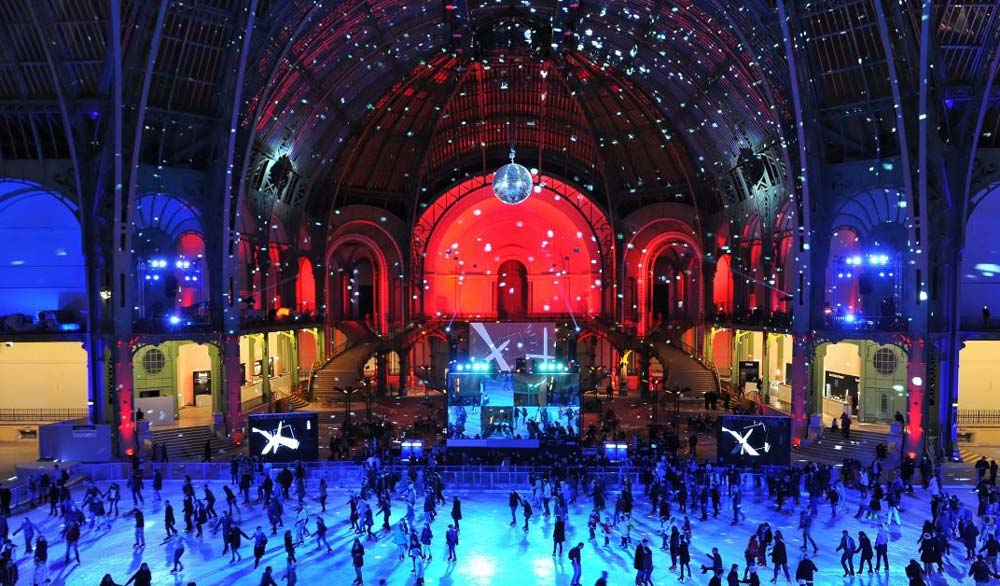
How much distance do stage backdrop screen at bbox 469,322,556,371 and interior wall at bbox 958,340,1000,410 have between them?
21.5 meters

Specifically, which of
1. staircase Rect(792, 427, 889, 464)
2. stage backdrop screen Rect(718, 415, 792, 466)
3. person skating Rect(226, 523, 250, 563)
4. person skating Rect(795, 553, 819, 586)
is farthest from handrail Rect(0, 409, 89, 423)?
staircase Rect(792, 427, 889, 464)

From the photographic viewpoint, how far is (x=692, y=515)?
2209 cm

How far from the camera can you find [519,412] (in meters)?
27.9

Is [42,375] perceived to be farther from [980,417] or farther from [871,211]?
[980,417]

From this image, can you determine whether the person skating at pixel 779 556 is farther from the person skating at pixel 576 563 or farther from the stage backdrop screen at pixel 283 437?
the stage backdrop screen at pixel 283 437

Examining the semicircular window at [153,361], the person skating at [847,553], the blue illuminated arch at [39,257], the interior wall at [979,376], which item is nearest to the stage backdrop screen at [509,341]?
the person skating at [847,553]

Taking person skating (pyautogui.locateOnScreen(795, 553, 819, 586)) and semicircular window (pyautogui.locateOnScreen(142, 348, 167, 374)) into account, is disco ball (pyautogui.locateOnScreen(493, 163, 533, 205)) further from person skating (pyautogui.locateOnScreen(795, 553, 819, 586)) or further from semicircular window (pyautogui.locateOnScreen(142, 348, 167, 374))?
semicircular window (pyautogui.locateOnScreen(142, 348, 167, 374))

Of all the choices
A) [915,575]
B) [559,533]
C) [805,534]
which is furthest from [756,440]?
[915,575]

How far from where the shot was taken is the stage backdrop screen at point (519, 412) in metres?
→ 27.8

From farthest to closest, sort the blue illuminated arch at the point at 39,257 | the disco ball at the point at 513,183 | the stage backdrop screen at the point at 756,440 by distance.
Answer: the blue illuminated arch at the point at 39,257 → the disco ball at the point at 513,183 → the stage backdrop screen at the point at 756,440

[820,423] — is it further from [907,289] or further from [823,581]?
[823,581]

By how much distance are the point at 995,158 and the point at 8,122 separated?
4236cm

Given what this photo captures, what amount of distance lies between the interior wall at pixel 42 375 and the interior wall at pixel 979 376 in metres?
44.8

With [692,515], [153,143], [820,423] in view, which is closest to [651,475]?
[692,515]
